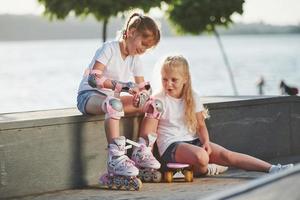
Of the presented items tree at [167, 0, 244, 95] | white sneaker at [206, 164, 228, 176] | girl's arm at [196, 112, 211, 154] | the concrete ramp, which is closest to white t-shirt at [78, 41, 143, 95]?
girl's arm at [196, 112, 211, 154]

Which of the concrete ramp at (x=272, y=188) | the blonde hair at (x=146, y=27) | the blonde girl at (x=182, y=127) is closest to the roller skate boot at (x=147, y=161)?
the blonde girl at (x=182, y=127)

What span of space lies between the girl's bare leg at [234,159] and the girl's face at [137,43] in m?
0.96

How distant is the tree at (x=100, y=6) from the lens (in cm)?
2734

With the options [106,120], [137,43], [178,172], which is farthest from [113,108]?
[178,172]

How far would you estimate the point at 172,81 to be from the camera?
7363 millimetres

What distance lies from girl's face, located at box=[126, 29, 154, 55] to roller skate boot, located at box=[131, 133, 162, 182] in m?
0.66

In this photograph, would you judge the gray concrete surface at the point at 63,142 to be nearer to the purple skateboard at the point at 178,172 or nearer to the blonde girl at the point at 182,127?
the blonde girl at the point at 182,127

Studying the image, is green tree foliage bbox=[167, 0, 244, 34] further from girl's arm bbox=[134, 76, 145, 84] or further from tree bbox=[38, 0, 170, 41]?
girl's arm bbox=[134, 76, 145, 84]

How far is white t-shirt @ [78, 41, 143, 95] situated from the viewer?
7.27 m

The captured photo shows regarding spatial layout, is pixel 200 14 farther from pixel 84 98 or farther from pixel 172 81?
pixel 84 98

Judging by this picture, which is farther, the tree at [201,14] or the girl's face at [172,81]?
the tree at [201,14]

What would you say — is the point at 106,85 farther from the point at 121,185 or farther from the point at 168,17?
the point at 168,17

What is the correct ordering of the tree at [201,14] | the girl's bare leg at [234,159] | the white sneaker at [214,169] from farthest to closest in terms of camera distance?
the tree at [201,14]
the white sneaker at [214,169]
the girl's bare leg at [234,159]

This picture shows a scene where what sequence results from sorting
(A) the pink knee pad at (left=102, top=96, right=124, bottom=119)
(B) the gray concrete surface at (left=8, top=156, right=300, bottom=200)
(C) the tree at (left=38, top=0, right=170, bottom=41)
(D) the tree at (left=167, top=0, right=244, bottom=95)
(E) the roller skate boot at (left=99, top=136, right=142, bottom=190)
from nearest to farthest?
(B) the gray concrete surface at (left=8, top=156, right=300, bottom=200) < (E) the roller skate boot at (left=99, top=136, right=142, bottom=190) < (A) the pink knee pad at (left=102, top=96, right=124, bottom=119) < (C) the tree at (left=38, top=0, right=170, bottom=41) < (D) the tree at (left=167, top=0, right=244, bottom=95)
